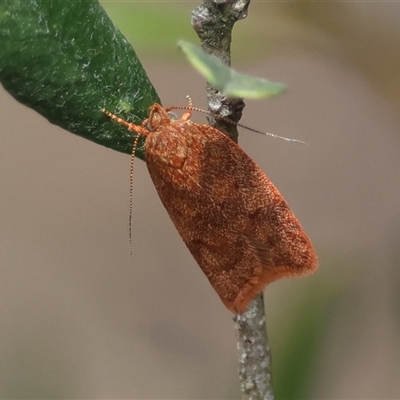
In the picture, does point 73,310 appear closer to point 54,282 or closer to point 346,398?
point 54,282

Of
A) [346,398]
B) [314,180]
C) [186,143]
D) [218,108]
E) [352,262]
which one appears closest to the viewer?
[218,108]

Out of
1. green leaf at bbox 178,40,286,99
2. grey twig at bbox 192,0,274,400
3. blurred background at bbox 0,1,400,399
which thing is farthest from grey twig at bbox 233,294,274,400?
blurred background at bbox 0,1,400,399

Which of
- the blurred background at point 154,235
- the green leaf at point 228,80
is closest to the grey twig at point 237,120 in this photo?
the green leaf at point 228,80

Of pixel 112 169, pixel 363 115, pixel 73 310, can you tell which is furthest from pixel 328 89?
pixel 73 310

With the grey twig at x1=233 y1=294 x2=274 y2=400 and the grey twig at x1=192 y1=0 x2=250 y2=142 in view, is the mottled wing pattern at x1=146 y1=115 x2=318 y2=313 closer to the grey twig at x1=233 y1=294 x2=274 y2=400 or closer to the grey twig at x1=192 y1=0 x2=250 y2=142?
the grey twig at x1=233 y1=294 x2=274 y2=400

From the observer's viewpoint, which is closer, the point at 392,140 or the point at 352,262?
the point at 352,262

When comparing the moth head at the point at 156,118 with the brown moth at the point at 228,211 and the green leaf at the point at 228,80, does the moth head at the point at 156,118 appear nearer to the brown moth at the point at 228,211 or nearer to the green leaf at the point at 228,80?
the brown moth at the point at 228,211
